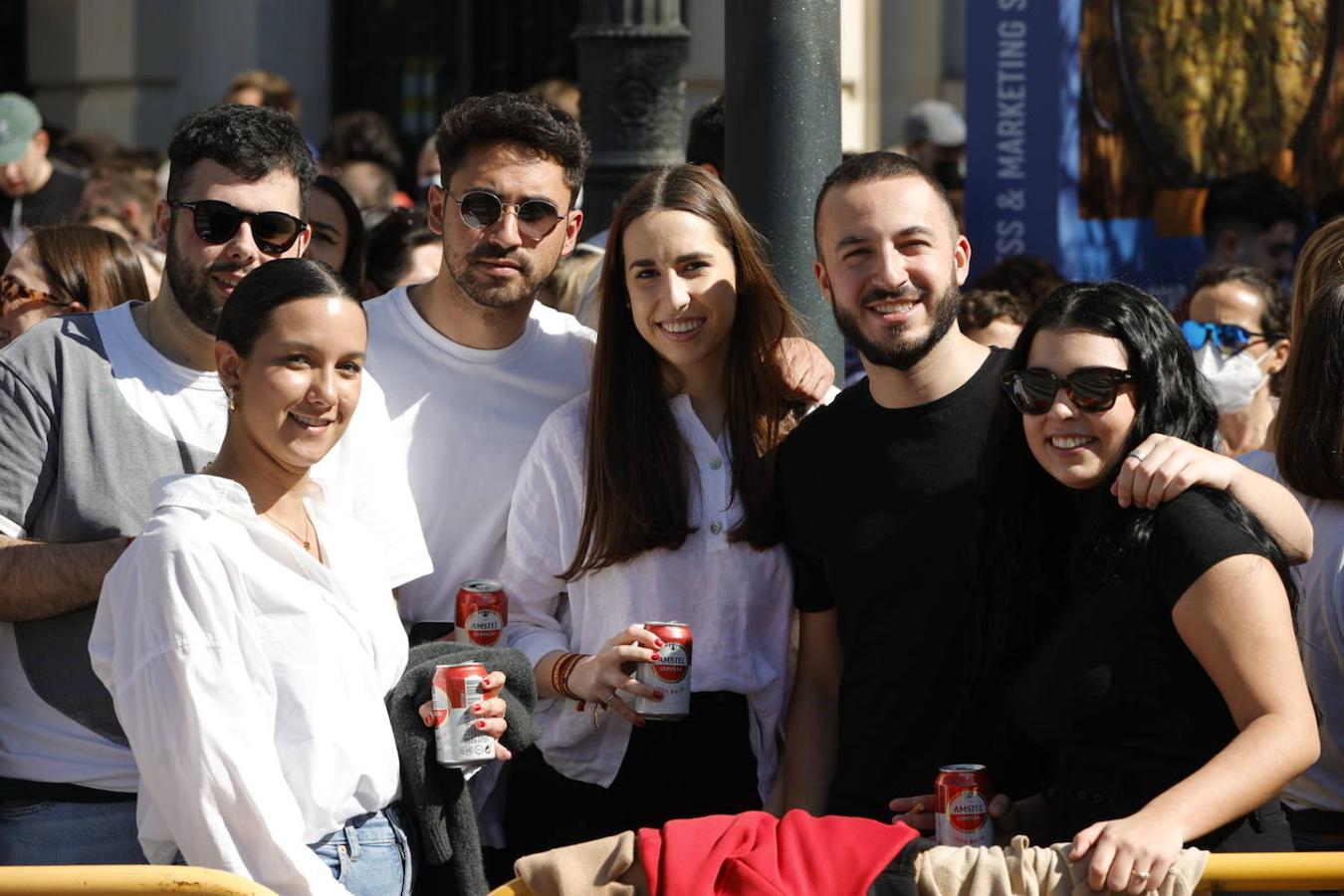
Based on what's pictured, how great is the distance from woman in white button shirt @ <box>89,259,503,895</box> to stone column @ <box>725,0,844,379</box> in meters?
1.34

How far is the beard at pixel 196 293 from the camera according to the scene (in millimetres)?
4344

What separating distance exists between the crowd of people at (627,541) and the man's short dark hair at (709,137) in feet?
5.76

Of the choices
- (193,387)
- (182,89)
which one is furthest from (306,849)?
(182,89)

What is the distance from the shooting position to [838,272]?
4.51 meters

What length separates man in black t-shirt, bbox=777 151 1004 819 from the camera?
429 cm

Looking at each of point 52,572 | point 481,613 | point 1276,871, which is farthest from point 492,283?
point 1276,871

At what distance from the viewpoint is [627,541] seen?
453 centimetres

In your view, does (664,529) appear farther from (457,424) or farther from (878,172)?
(878,172)

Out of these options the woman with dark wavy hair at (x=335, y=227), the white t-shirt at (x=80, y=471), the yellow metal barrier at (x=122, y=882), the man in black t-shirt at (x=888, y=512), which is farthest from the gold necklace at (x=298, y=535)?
the woman with dark wavy hair at (x=335, y=227)

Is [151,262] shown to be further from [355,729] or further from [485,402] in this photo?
[355,729]

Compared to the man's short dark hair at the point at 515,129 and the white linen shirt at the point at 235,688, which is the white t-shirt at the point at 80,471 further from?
the man's short dark hair at the point at 515,129

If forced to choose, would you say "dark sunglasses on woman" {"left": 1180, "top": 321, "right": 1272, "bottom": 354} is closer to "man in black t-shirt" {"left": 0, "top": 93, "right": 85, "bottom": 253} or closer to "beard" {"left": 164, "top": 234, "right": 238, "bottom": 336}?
"beard" {"left": 164, "top": 234, "right": 238, "bottom": 336}

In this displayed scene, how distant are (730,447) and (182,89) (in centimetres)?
1208

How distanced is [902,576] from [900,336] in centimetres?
55
